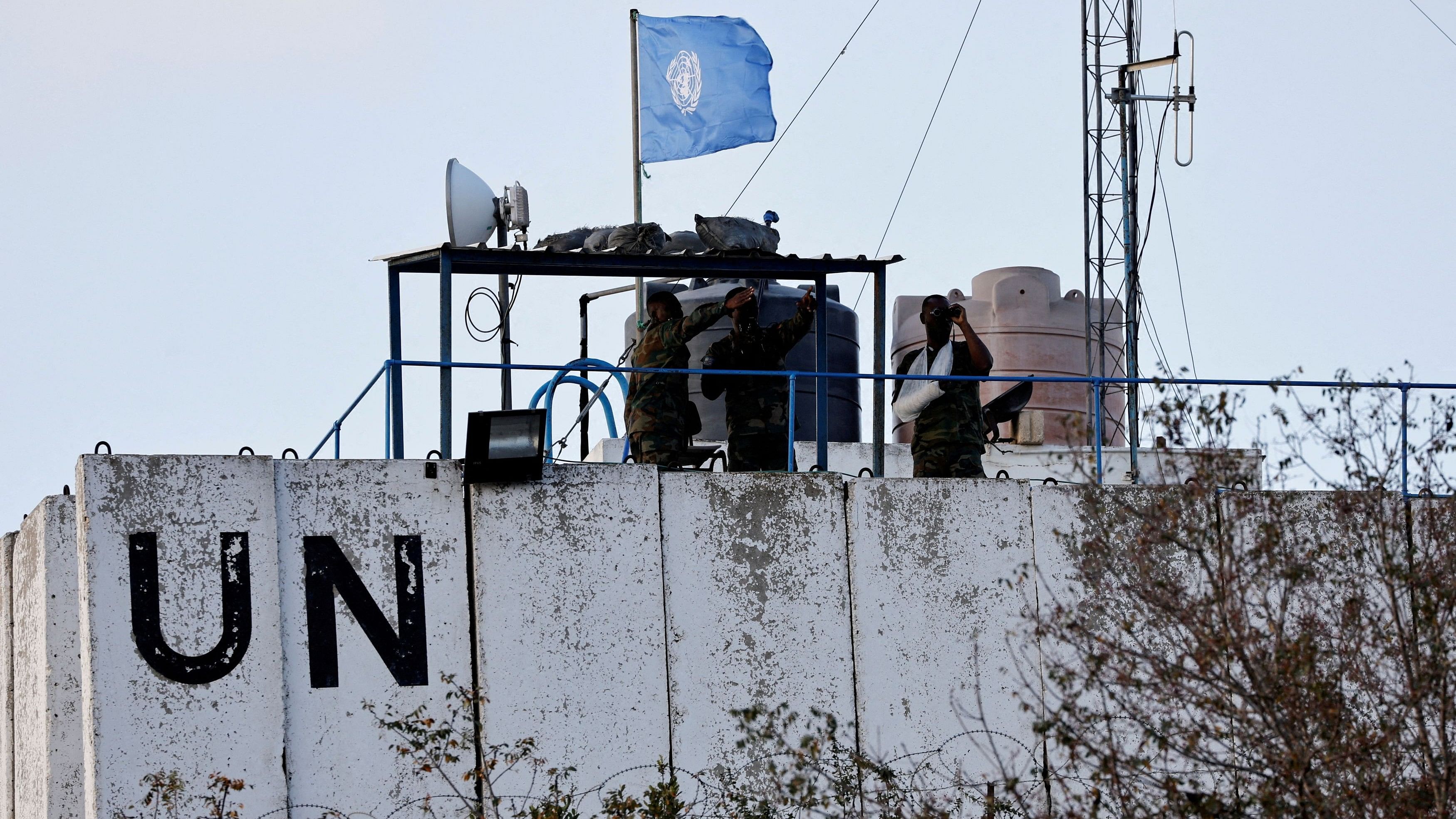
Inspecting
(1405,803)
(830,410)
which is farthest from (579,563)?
(830,410)

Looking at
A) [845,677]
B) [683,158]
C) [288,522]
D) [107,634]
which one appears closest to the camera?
[107,634]

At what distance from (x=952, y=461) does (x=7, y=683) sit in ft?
21.7

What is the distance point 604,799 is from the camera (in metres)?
10.9

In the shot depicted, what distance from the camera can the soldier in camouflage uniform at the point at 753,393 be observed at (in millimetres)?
13008

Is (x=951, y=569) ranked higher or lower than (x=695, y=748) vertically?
higher

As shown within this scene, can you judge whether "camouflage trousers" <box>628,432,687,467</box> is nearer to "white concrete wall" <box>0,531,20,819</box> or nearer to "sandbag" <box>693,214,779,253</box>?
"sandbag" <box>693,214,779,253</box>

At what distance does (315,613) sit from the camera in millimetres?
10703

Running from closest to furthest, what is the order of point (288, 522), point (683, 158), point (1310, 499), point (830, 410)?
point (288, 522), point (1310, 499), point (830, 410), point (683, 158)

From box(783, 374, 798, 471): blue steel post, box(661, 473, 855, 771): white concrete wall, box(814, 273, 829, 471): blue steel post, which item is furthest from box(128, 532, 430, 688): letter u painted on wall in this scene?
box(814, 273, 829, 471): blue steel post

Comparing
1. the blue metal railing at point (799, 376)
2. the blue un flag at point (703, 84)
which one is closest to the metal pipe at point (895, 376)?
the blue metal railing at point (799, 376)

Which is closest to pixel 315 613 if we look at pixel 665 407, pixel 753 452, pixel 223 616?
pixel 223 616

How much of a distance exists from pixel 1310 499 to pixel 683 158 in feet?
25.2

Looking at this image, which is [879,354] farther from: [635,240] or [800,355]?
[800,355]

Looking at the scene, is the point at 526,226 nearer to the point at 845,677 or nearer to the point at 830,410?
the point at 845,677
